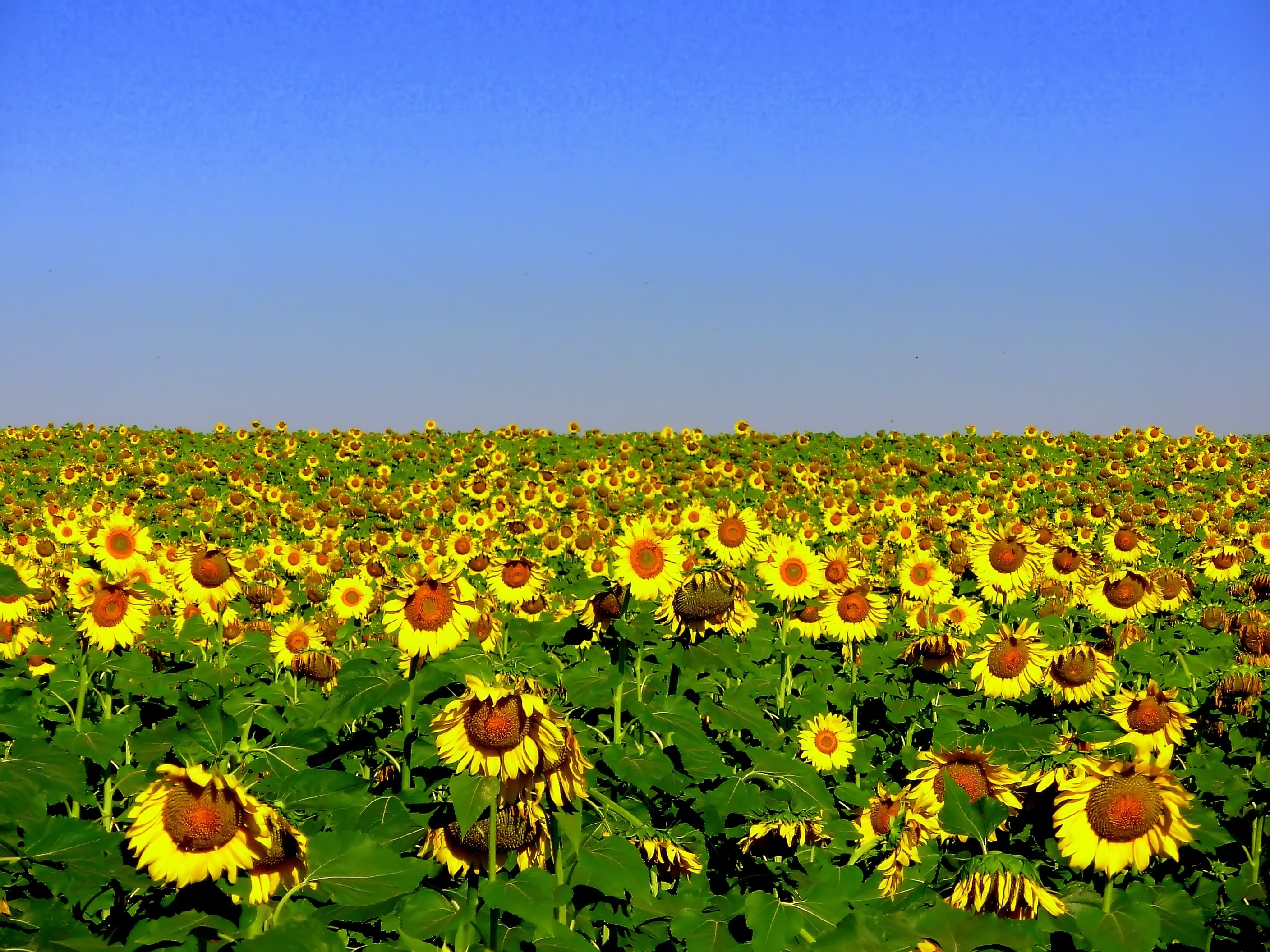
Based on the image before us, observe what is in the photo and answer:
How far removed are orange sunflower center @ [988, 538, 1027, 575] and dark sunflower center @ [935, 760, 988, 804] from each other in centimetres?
591

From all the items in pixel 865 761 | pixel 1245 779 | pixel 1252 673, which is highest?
pixel 1252 673

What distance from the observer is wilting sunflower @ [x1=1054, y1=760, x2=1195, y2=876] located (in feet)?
11.3

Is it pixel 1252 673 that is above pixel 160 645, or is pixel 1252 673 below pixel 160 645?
above

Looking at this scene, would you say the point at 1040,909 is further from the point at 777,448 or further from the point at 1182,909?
the point at 777,448

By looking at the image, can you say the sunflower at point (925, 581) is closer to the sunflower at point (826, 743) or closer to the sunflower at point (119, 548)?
the sunflower at point (826, 743)

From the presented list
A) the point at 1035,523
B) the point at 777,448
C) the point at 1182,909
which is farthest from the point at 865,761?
the point at 777,448

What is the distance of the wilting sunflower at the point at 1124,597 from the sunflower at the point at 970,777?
5.48 metres

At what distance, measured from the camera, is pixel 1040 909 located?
11.2 ft

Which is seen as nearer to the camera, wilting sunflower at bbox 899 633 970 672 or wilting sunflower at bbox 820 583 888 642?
wilting sunflower at bbox 899 633 970 672

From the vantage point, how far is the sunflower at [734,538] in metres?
8.12

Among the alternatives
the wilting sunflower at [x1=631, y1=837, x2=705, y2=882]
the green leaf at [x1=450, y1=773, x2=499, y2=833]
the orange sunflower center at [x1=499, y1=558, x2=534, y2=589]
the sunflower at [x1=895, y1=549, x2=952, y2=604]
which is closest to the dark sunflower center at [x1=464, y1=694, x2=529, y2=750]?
the green leaf at [x1=450, y1=773, x2=499, y2=833]

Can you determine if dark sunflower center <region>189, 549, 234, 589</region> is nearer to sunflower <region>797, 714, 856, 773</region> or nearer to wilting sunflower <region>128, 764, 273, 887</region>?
sunflower <region>797, 714, 856, 773</region>

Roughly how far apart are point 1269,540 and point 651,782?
1620 cm

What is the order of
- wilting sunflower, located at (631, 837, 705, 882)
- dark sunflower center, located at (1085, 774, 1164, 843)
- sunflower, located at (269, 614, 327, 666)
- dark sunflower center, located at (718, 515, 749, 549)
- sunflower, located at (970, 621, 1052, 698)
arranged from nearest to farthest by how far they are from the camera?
dark sunflower center, located at (1085, 774, 1164, 843) < wilting sunflower, located at (631, 837, 705, 882) < sunflower, located at (970, 621, 1052, 698) < sunflower, located at (269, 614, 327, 666) < dark sunflower center, located at (718, 515, 749, 549)
